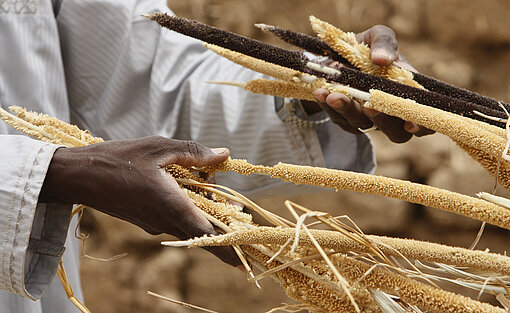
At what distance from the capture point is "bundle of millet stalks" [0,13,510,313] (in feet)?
1.26

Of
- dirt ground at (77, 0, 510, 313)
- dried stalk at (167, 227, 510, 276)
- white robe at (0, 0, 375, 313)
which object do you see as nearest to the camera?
dried stalk at (167, 227, 510, 276)

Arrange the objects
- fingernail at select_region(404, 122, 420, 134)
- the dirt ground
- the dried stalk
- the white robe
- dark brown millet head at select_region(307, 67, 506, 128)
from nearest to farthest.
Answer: the dried stalk, dark brown millet head at select_region(307, 67, 506, 128), fingernail at select_region(404, 122, 420, 134), the white robe, the dirt ground

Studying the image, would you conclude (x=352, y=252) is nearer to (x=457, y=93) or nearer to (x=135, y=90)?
(x=457, y=93)

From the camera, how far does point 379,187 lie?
1.29ft

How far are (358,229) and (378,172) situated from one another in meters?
1.18

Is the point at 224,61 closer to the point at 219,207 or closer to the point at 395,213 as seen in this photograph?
the point at 219,207

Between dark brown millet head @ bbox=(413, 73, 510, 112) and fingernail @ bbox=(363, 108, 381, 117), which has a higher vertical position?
dark brown millet head @ bbox=(413, 73, 510, 112)

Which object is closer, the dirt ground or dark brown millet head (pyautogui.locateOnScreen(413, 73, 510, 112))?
dark brown millet head (pyautogui.locateOnScreen(413, 73, 510, 112))

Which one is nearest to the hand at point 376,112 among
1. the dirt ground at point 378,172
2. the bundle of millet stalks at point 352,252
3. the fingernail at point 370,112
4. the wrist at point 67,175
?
the fingernail at point 370,112

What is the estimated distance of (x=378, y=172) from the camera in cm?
154

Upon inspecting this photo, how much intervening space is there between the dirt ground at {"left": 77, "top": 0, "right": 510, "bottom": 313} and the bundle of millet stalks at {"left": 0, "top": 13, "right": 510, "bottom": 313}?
1021mm

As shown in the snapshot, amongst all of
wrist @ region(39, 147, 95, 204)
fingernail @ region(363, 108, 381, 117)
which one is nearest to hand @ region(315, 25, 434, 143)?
fingernail @ region(363, 108, 381, 117)

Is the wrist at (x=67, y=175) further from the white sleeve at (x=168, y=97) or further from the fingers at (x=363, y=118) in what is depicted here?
the white sleeve at (x=168, y=97)

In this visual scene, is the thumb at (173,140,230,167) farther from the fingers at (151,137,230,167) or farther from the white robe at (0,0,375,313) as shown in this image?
the white robe at (0,0,375,313)
